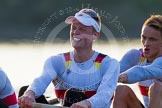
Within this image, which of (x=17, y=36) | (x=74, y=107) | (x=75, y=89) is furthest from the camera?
(x=17, y=36)

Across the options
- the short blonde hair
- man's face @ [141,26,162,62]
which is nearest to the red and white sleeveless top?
man's face @ [141,26,162,62]

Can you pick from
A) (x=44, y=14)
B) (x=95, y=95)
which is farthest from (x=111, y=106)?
(x=44, y=14)

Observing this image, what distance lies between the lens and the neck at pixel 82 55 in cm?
649

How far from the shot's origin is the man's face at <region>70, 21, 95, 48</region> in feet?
21.0

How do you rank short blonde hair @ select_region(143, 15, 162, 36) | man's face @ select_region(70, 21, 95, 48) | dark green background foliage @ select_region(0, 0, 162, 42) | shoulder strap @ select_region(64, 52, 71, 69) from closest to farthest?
man's face @ select_region(70, 21, 95, 48)
shoulder strap @ select_region(64, 52, 71, 69)
short blonde hair @ select_region(143, 15, 162, 36)
dark green background foliage @ select_region(0, 0, 162, 42)

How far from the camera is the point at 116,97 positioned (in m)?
6.62

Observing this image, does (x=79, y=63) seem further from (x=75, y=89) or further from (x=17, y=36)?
(x=17, y=36)

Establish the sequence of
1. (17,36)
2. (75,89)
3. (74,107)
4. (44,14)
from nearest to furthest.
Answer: (74,107) → (75,89) → (17,36) → (44,14)

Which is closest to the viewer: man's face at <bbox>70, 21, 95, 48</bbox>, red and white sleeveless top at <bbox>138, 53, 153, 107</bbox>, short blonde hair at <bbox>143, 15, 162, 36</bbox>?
man's face at <bbox>70, 21, 95, 48</bbox>

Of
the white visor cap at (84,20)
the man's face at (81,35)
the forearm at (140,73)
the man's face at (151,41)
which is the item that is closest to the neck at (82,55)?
the man's face at (81,35)

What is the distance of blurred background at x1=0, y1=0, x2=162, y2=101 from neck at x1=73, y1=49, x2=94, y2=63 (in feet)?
16.4

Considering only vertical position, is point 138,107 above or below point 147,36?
below

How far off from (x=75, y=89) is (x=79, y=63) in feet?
0.68

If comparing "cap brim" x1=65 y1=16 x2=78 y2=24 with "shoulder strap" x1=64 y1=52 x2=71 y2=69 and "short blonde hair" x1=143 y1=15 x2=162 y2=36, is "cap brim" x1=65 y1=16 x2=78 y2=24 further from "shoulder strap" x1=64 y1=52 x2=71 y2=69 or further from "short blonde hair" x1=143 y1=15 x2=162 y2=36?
"short blonde hair" x1=143 y1=15 x2=162 y2=36
